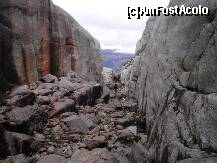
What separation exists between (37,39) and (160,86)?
11976 mm

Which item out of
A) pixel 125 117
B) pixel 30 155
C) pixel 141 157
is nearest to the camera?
pixel 141 157

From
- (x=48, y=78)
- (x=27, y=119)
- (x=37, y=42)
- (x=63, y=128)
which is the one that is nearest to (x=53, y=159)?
(x=27, y=119)

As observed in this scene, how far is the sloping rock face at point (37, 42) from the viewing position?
22031mm

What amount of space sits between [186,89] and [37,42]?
15403mm

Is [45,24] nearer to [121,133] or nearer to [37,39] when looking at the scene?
[37,39]

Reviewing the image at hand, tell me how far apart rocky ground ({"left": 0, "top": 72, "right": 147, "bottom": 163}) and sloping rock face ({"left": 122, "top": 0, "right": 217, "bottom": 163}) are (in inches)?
79.7

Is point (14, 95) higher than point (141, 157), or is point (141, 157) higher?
point (14, 95)

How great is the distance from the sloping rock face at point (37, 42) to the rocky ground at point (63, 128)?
1.12 metres

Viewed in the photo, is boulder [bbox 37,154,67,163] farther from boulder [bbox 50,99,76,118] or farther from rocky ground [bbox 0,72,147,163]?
boulder [bbox 50,99,76,118]

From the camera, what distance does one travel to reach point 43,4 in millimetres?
26500

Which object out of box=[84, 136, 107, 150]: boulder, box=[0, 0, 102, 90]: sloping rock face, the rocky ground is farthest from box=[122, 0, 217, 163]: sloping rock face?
box=[0, 0, 102, 90]: sloping rock face

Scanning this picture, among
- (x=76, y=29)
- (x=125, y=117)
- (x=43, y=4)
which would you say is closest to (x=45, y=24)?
(x=43, y=4)

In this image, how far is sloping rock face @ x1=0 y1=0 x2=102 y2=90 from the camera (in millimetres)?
22031

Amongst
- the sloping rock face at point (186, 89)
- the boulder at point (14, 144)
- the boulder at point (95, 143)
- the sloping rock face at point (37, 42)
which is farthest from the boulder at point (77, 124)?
the sloping rock face at point (37, 42)
